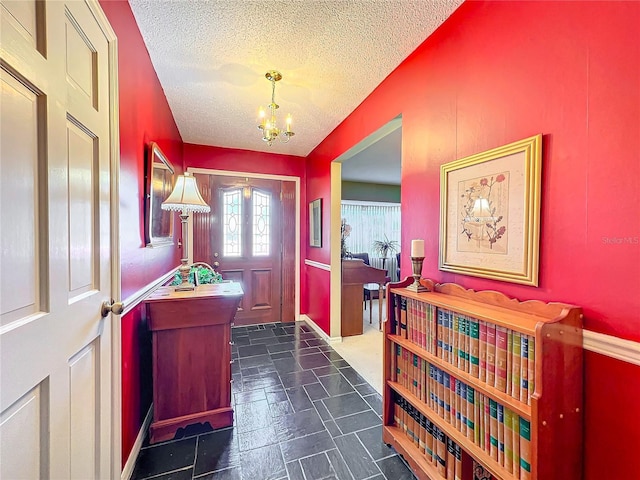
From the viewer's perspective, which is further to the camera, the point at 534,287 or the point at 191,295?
the point at 191,295

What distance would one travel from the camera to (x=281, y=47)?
182cm

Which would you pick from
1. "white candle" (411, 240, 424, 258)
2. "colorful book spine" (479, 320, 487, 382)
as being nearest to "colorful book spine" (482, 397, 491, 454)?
"colorful book spine" (479, 320, 487, 382)

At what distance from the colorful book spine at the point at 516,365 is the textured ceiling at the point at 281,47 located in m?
1.73

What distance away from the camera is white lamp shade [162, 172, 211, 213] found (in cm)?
Result: 190

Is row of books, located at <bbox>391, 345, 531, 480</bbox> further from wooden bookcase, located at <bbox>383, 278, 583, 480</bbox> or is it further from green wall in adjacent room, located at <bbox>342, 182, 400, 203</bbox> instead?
green wall in adjacent room, located at <bbox>342, 182, 400, 203</bbox>

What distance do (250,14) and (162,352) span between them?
2.12 meters

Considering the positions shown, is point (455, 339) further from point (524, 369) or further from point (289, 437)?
point (289, 437)

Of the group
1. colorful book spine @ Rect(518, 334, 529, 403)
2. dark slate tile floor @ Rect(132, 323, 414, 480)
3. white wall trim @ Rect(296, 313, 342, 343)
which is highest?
colorful book spine @ Rect(518, 334, 529, 403)

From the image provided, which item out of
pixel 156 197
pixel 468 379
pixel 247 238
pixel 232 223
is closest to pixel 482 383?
pixel 468 379

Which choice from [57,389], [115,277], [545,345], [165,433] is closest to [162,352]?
[165,433]

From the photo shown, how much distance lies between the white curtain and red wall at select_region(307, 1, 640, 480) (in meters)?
5.20

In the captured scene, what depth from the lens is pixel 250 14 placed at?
1.55 meters

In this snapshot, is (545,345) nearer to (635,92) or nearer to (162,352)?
(635,92)

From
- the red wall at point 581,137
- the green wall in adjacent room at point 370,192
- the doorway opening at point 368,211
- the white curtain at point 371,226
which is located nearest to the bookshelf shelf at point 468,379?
the red wall at point 581,137
